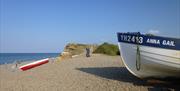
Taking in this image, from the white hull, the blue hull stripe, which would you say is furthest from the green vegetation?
the blue hull stripe

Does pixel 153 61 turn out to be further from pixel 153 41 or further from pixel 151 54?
pixel 153 41

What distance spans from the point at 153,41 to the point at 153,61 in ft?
2.86

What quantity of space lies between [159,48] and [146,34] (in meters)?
0.99

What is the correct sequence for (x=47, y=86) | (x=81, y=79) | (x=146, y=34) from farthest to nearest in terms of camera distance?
(x=81, y=79)
(x=47, y=86)
(x=146, y=34)

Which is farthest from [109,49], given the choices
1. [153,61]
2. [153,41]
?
[153,41]

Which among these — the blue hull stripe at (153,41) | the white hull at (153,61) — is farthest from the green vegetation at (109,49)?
the blue hull stripe at (153,41)

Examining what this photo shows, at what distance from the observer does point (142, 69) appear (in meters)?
12.6

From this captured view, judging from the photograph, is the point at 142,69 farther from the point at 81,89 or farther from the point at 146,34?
the point at 81,89

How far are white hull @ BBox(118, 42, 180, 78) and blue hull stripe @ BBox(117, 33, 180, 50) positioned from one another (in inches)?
6.3

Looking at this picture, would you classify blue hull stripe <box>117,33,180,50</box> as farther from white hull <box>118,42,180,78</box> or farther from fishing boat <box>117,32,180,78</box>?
white hull <box>118,42,180,78</box>

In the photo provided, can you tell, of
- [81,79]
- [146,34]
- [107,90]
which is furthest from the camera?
[81,79]

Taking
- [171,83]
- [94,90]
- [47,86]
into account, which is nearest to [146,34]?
[171,83]

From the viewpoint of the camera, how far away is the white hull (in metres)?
11.6

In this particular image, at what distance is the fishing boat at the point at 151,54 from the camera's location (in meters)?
11.5
